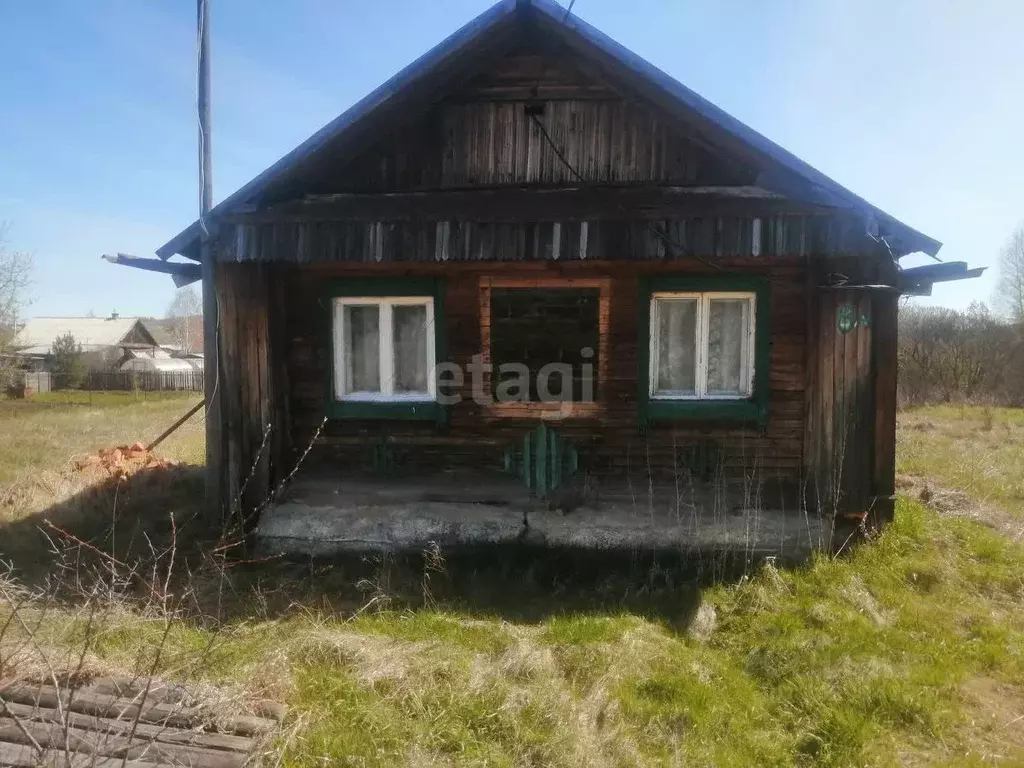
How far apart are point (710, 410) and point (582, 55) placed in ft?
11.8

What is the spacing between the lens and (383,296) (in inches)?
254

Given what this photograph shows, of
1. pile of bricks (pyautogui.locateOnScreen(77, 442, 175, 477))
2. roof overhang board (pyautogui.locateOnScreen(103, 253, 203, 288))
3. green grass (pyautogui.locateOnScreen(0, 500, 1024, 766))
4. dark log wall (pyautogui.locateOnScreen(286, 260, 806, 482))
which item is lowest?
green grass (pyautogui.locateOnScreen(0, 500, 1024, 766))

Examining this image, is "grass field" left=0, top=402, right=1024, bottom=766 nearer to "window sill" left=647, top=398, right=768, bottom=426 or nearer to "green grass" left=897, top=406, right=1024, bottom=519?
"window sill" left=647, top=398, right=768, bottom=426

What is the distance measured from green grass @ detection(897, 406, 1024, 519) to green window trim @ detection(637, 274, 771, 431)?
3.70 meters

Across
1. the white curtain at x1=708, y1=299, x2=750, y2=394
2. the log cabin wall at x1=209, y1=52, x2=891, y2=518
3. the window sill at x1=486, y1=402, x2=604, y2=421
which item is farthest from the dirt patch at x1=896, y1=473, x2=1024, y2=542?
the window sill at x1=486, y1=402, x2=604, y2=421

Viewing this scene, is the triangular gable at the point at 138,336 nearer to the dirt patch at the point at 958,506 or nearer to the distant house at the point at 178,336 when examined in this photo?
the distant house at the point at 178,336

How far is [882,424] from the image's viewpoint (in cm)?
584

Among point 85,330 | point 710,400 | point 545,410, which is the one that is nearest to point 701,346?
point 710,400

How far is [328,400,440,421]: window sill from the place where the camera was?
6.48 metres

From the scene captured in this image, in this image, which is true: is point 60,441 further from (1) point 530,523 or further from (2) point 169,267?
(1) point 530,523

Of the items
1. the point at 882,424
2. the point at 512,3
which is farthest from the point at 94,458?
the point at 882,424

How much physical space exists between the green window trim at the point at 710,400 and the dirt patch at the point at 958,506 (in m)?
2.84

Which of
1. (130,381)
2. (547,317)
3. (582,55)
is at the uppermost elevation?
(582,55)

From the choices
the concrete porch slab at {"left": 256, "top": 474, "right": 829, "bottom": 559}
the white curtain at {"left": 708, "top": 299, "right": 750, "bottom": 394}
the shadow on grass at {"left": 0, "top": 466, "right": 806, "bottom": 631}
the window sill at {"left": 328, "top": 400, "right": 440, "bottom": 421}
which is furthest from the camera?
the window sill at {"left": 328, "top": 400, "right": 440, "bottom": 421}
